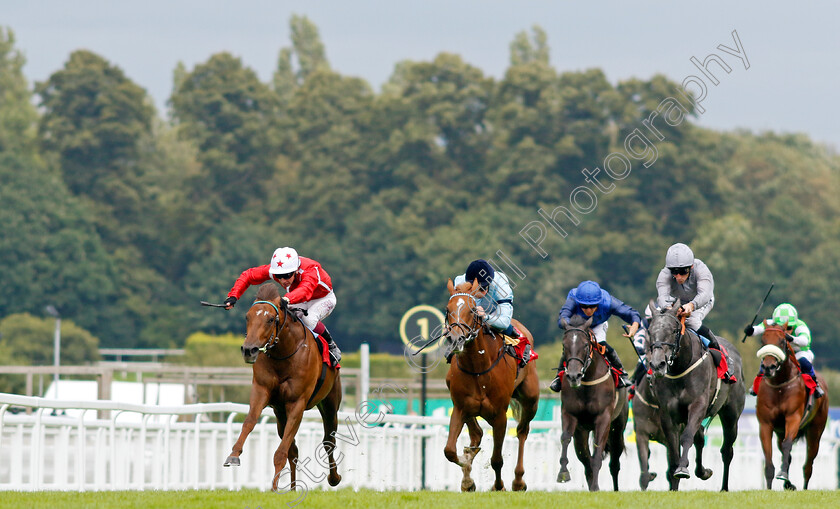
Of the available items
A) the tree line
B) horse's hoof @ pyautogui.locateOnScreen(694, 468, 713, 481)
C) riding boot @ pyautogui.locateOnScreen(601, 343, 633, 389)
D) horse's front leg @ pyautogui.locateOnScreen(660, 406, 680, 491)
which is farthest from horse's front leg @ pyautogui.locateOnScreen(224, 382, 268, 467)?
the tree line

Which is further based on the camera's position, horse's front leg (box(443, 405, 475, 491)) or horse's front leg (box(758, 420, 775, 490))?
horse's front leg (box(758, 420, 775, 490))

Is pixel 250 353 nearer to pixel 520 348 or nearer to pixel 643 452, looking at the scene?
pixel 520 348

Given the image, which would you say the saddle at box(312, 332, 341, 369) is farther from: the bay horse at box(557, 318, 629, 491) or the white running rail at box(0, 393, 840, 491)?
the bay horse at box(557, 318, 629, 491)

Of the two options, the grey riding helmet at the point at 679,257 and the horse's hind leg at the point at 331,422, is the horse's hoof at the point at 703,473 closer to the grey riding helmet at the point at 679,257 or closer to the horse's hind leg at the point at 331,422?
the grey riding helmet at the point at 679,257

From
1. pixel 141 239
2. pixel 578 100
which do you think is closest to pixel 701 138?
pixel 578 100

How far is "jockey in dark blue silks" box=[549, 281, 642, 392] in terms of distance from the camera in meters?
12.4

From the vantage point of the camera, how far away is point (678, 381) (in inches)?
492

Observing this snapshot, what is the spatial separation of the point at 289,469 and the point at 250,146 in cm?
5916

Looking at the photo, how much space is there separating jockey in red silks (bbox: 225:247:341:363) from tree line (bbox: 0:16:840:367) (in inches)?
1898

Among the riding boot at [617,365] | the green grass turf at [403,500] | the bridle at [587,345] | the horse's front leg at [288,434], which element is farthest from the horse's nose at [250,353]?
the riding boot at [617,365]

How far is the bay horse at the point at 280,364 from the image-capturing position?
1029 cm

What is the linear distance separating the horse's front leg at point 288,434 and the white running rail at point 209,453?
2.13 ft

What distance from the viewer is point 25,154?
66.0 metres

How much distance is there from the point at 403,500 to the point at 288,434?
1.04 metres
